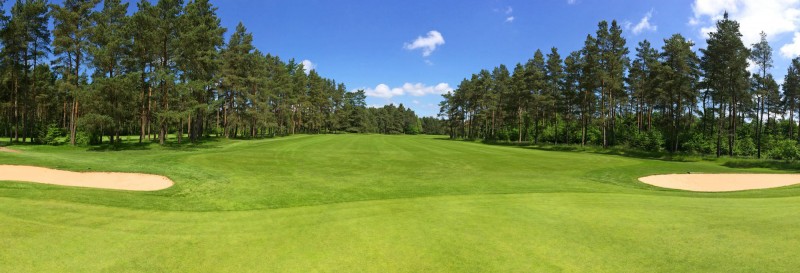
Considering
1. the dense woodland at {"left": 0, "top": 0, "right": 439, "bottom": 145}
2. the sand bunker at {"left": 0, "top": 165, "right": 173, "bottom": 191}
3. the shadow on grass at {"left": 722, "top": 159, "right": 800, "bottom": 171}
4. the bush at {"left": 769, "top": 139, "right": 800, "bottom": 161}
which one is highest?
the dense woodland at {"left": 0, "top": 0, "right": 439, "bottom": 145}

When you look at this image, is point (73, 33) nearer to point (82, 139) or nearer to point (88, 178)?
point (82, 139)

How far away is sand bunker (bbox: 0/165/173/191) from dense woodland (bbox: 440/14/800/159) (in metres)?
48.1

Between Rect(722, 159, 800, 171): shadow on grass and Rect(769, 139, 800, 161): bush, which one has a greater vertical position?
Rect(769, 139, 800, 161): bush

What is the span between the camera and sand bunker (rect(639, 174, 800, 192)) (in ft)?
66.9

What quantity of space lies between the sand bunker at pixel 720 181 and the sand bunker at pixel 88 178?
82.1 feet

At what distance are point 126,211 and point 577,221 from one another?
12188 millimetres

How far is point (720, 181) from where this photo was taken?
22.5m

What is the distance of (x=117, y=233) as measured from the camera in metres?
8.13

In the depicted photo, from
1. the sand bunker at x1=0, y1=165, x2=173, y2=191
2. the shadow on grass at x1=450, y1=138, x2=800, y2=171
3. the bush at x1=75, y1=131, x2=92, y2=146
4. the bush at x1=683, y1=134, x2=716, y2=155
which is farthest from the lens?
the bush at x1=683, y1=134, x2=716, y2=155

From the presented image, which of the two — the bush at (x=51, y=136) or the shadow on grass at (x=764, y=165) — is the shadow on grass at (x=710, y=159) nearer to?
the shadow on grass at (x=764, y=165)

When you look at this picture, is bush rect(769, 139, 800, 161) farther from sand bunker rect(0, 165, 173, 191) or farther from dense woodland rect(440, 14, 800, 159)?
sand bunker rect(0, 165, 173, 191)

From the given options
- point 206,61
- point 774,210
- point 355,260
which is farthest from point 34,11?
point 774,210

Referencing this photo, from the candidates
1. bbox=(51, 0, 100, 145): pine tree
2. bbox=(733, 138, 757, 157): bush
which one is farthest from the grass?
bbox=(733, 138, 757, 157): bush

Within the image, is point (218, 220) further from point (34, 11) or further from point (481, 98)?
point (481, 98)
